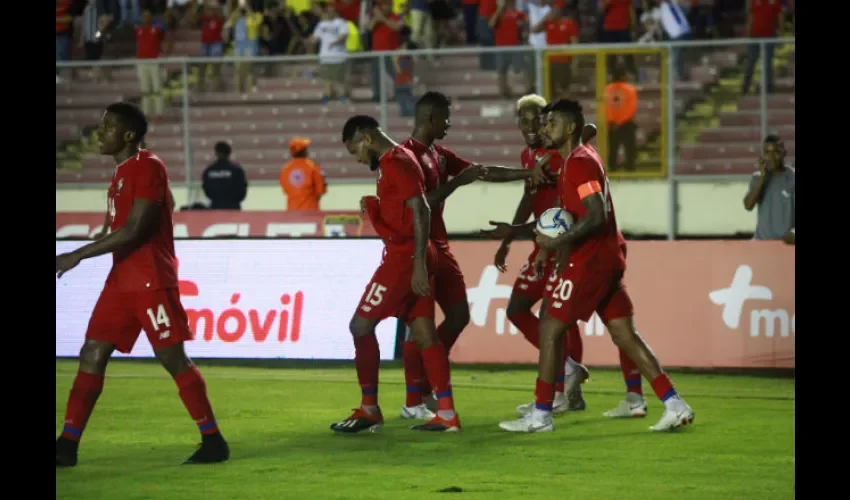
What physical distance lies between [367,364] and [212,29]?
15774mm

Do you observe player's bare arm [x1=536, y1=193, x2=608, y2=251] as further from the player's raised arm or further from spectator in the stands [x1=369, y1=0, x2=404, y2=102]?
spectator in the stands [x1=369, y1=0, x2=404, y2=102]

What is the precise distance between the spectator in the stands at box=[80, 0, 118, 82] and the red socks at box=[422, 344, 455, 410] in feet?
53.3

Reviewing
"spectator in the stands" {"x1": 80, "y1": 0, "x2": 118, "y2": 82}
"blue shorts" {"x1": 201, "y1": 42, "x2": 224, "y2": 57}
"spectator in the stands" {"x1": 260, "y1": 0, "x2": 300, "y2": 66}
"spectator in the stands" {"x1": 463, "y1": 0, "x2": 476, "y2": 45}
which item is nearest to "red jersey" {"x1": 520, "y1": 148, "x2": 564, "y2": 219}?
"spectator in the stands" {"x1": 463, "y1": 0, "x2": 476, "y2": 45}

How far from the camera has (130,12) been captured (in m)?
26.5

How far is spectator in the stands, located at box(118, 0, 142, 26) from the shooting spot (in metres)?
26.3

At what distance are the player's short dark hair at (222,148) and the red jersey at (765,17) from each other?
7.86 meters

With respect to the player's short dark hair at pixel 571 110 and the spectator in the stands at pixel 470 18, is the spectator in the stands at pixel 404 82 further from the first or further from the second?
the player's short dark hair at pixel 571 110

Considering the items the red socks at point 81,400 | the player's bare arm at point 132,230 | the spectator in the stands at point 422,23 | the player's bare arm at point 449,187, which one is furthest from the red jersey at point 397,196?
the spectator in the stands at point 422,23

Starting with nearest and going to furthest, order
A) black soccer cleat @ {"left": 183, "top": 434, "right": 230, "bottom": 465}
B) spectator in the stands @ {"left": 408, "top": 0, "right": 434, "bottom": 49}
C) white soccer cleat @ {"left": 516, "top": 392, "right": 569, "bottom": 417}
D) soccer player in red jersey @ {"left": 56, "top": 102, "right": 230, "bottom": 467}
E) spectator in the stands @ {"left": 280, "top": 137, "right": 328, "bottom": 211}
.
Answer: soccer player in red jersey @ {"left": 56, "top": 102, "right": 230, "bottom": 467} → black soccer cleat @ {"left": 183, "top": 434, "right": 230, "bottom": 465} → white soccer cleat @ {"left": 516, "top": 392, "right": 569, "bottom": 417} → spectator in the stands @ {"left": 280, "top": 137, "right": 328, "bottom": 211} → spectator in the stands @ {"left": 408, "top": 0, "right": 434, "bottom": 49}

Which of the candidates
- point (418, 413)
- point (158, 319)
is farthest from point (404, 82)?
point (158, 319)

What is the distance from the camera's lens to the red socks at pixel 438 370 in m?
10.4

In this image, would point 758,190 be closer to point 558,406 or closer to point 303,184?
point 558,406

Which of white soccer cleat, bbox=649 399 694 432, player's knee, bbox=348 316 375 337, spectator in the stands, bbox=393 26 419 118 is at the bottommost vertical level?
white soccer cleat, bbox=649 399 694 432
